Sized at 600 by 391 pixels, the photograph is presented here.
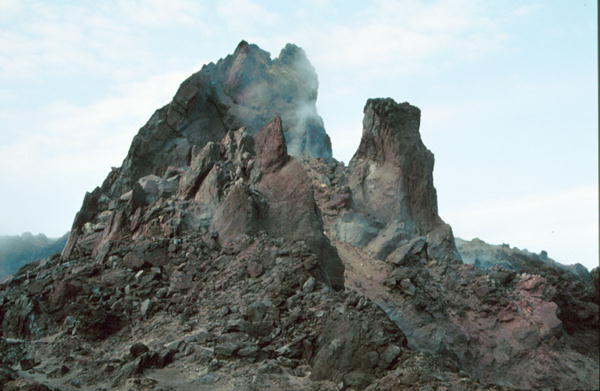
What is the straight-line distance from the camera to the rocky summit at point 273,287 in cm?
1361

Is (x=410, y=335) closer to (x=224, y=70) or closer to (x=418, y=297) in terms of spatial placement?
(x=418, y=297)

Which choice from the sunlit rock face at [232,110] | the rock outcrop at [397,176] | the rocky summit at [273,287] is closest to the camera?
A: the rocky summit at [273,287]

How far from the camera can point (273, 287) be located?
53.1ft

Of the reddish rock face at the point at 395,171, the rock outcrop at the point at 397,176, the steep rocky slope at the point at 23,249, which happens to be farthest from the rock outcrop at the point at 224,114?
the steep rocky slope at the point at 23,249

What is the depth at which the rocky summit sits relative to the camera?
44.7 ft

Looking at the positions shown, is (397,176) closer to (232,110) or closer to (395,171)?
(395,171)

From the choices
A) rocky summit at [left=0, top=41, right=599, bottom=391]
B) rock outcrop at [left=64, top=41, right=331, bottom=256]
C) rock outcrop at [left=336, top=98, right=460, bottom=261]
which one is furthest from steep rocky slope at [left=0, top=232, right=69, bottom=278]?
rock outcrop at [left=336, top=98, right=460, bottom=261]

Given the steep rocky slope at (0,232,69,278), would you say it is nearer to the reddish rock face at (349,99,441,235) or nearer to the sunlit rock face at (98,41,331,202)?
the sunlit rock face at (98,41,331,202)

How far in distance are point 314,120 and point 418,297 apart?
24703mm

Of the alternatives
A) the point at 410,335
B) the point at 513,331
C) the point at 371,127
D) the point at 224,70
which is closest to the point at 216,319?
the point at 410,335

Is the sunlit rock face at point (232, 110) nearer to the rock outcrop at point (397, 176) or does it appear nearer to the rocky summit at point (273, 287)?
the rocky summit at point (273, 287)

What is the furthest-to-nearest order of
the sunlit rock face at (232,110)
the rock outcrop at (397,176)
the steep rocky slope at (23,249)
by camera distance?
the steep rocky slope at (23,249) → the sunlit rock face at (232,110) → the rock outcrop at (397,176)

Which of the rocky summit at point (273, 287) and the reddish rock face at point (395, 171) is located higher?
the reddish rock face at point (395, 171)

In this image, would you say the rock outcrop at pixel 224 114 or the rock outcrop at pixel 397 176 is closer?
the rock outcrop at pixel 397 176
